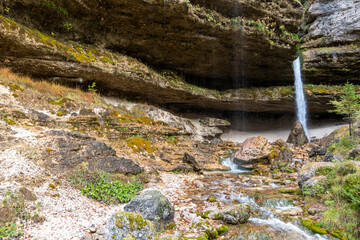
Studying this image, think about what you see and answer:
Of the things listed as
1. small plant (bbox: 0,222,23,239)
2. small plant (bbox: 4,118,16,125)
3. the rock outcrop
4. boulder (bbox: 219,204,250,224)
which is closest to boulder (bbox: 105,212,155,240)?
small plant (bbox: 0,222,23,239)

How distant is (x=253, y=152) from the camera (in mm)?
10656

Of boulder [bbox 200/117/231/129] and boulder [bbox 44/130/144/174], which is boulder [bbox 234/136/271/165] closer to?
boulder [bbox 44/130/144/174]

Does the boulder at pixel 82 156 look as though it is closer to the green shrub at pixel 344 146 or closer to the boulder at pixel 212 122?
the green shrub at pixel 344 146

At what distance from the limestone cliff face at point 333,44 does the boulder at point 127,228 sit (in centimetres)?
1985

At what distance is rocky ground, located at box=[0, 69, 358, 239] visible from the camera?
138 inches

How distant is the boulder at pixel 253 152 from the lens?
10414mm

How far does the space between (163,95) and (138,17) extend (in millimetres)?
6198

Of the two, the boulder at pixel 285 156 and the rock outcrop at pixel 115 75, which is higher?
the rock outcrop at pixel 115 75

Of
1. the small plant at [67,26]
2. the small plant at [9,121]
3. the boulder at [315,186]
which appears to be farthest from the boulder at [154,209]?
the small plant at [67,26]

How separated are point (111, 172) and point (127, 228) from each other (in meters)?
2.79

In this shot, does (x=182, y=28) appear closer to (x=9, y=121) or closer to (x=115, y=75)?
(x=115, y=75)

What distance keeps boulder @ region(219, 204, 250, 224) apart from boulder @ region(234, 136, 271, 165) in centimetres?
655

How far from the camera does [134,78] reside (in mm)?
12242

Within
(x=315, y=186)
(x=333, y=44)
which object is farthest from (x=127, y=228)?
(x=333, y=44)
